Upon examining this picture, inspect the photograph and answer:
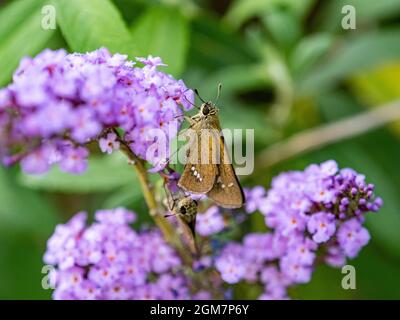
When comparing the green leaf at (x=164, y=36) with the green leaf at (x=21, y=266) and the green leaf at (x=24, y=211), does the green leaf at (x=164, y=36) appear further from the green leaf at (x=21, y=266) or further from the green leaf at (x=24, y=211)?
the green leaf at (x=21, y=266)

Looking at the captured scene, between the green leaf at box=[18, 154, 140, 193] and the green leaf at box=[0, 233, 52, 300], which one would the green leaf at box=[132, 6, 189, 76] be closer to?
the green leaf at box=[18, 154, 140, 193]

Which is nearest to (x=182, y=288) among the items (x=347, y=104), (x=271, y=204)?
(x=271, y=204)

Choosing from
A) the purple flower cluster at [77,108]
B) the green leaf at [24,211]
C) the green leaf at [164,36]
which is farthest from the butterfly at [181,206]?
the green leaf at [24,211]

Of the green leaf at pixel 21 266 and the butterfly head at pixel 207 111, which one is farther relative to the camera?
the green leaf at pixel 21 266

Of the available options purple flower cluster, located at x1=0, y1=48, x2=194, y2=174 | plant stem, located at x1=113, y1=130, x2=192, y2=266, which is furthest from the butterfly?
purple flower cluster, located at x1=0, y1=48, x2=194, y2=174

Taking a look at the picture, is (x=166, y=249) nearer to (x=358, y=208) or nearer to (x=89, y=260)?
(x=89, y=260)

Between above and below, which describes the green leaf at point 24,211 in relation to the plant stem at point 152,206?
above

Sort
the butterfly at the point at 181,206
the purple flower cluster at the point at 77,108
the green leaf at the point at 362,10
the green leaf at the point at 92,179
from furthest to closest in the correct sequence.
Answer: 1. the green leaf at the point at 362,10
2. the green leaf at the point at 92,179
3. the butterfly at the point at 181,206
4. the purple flower cluster at the point at 77,108
